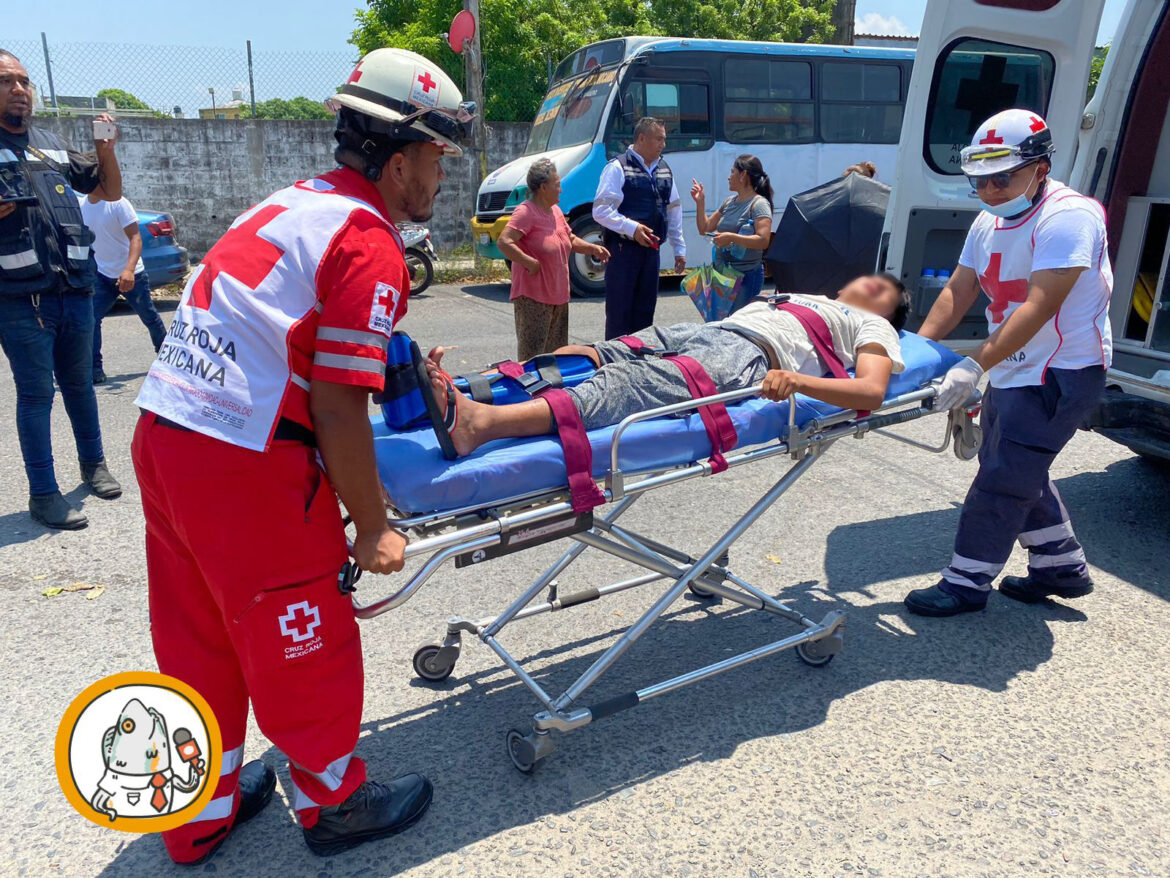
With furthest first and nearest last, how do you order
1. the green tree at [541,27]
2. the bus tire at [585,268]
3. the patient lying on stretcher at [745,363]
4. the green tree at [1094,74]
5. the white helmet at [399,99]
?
the green tree at [541,27]
the bus tire at [585,268]
the green tree at [1094,74]
the patient lying on stretcher at [745,363]
the white helmet at [399,99]

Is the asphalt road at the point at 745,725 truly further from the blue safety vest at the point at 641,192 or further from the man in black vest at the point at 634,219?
the blue safety vest at the point at 641,192

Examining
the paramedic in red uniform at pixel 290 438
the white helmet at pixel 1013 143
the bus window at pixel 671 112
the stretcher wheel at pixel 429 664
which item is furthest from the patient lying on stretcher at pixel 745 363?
the bus window at pixel 671 112

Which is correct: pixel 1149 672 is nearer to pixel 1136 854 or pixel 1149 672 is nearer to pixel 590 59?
pixel 1136 854

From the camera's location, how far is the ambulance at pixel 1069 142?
4.17 metres

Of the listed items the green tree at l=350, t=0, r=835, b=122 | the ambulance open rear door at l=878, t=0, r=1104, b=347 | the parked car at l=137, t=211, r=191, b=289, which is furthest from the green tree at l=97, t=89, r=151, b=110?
the ambulance open rear door at l=878, t=0, r=1104, b=347

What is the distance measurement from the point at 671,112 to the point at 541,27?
39.3 ft

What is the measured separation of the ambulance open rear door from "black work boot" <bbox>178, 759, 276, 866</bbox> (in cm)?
381

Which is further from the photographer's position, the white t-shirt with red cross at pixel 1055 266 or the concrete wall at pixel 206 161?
the concrete wall at pixel 206 161

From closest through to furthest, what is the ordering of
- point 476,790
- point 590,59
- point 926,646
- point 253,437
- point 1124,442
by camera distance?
point 253,437, point 476,790, point 926,646, point 1124,442, point 590,59

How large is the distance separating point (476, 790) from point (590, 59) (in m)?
11.1

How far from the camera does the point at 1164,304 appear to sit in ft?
15.6

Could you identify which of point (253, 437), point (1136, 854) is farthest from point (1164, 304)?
point (253, 437)

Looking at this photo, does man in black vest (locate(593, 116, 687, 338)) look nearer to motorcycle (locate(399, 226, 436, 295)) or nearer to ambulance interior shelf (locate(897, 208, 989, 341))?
ambulance interior shelf (locate(897, 208, 989, 341))

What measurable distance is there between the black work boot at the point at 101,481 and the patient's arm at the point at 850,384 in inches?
141
